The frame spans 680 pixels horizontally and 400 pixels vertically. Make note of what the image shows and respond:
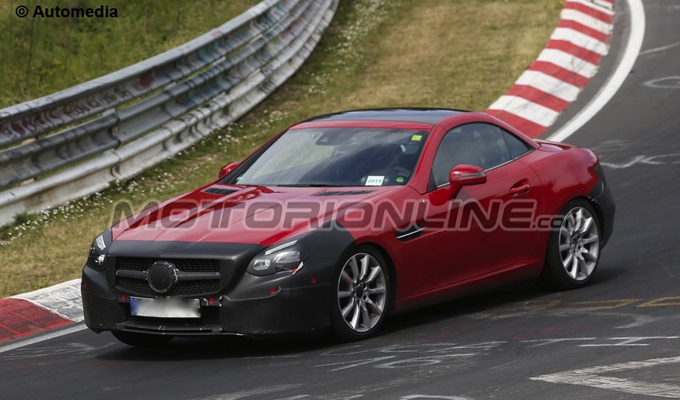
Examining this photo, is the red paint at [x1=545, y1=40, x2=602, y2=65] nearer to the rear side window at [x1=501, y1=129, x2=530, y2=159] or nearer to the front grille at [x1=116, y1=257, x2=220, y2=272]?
the rear side window at [x1=501, y1=129, x2=530, y2=159]

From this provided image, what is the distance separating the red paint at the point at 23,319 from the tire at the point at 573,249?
3.51 metres

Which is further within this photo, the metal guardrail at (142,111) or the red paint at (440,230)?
the metal guardrail at (142,111)

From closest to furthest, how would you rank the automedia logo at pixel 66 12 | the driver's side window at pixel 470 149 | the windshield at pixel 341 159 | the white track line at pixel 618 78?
the windshield at pixel 341 159
the driver's side window at pixel 470 149
the white track line at pixel 618 78
the automedia logo at pixel 66 12

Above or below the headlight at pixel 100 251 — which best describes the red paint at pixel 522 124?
above

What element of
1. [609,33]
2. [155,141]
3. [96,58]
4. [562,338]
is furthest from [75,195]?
[609,33]

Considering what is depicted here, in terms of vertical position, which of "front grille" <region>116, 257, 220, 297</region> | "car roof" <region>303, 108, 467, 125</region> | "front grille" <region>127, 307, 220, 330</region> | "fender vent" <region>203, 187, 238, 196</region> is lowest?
"front grille" <region>127, 307, 220, 330</region>

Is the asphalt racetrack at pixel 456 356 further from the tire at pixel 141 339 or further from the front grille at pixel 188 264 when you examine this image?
the front grille at pixel 188 264

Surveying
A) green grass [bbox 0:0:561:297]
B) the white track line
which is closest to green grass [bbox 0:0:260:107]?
green grass [bbox 0:0:561:297]

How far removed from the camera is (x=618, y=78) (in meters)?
16.0

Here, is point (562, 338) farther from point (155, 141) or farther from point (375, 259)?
point (155, 141)

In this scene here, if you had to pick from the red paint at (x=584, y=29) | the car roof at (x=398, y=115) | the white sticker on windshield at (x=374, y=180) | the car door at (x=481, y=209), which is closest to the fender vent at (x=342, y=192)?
the white sticker on windshield at (x=374, y=180)

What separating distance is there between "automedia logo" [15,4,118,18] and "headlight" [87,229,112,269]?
34.9 ft

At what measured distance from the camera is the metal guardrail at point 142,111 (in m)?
11.5

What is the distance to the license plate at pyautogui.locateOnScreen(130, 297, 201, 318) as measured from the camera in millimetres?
7145
